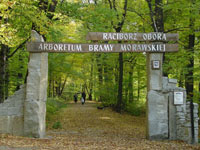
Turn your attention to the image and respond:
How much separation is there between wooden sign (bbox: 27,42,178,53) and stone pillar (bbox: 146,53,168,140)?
35 centimetres

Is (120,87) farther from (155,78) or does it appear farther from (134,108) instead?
(155,78)

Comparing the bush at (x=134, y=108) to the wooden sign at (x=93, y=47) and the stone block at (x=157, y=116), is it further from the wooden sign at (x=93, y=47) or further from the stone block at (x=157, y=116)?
the wooden sign at (x=93, y=47)

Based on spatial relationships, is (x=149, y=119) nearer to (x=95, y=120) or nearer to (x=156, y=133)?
(x=156, y=133)

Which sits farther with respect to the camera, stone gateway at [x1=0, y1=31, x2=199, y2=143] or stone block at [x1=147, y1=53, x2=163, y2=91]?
stone block at [x1=147, y1=53, x2=163, y2=91]

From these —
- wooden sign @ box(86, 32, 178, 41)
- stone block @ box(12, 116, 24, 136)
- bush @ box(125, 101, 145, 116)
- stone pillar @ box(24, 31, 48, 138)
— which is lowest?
bush @ box(125, 101, 145, 116)

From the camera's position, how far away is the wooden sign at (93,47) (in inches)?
342

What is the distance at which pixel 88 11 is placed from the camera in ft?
43.4

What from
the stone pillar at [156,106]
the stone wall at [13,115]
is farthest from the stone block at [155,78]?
the stone wall at [13,115]

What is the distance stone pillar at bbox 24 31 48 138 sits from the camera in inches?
338

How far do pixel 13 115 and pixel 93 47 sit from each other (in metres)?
4.09

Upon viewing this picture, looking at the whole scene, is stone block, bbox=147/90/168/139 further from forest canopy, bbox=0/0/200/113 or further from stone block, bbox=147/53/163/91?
forest canopy, bbox=0/0/200/113

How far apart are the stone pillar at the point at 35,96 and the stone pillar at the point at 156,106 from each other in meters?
4.22

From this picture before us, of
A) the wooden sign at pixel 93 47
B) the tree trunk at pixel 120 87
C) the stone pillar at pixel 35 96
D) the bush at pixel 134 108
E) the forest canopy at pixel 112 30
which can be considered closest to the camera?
the stone pillar at pixel 35 96

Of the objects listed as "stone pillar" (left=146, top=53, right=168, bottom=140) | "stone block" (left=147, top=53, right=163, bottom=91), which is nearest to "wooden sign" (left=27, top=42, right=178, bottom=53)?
"stone block" (left=147, top=53, right=163, bottom=91)
